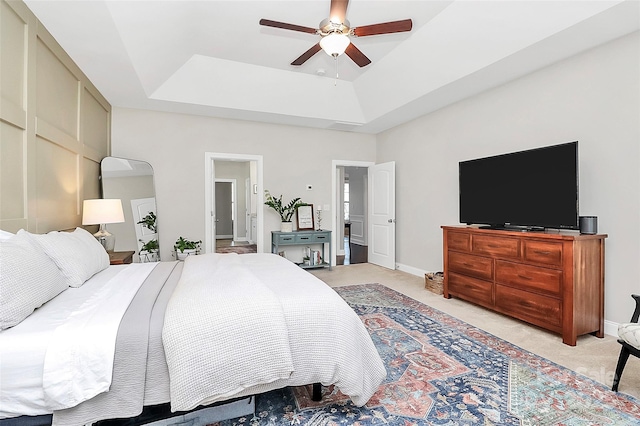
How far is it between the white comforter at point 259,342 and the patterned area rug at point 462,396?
24 centimetres

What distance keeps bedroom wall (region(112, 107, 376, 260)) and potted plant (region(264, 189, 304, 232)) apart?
114 mm

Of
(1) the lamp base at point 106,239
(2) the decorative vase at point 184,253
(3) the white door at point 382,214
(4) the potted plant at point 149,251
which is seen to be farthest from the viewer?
(3) the white door at point 382,214

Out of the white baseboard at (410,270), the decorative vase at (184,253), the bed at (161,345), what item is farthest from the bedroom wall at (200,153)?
the bed at (161,345)

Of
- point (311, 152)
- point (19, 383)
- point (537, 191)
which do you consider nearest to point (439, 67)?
point (537, 191)

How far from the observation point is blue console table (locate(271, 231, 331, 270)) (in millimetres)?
5406

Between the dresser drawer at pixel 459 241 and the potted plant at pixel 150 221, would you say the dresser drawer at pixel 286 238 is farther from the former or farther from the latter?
the dresser drawer at pixel 459 241

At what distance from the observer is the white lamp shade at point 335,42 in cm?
254

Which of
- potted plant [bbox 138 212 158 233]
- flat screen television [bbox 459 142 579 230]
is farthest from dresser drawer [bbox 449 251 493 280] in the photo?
potted plant [bbox 138 212 158 233]

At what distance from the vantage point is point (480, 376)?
Answer: 2.21m

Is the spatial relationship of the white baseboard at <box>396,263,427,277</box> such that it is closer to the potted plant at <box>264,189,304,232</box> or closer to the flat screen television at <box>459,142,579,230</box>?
the flat screen television at <box>459,142,579,230</box>

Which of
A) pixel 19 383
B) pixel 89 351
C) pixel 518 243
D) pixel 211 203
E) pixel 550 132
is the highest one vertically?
pixel 550 132

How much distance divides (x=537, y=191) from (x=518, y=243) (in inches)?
21.2

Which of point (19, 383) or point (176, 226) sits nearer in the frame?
point (19, 383)

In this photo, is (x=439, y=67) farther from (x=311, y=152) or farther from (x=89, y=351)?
(x=89, y=351)
